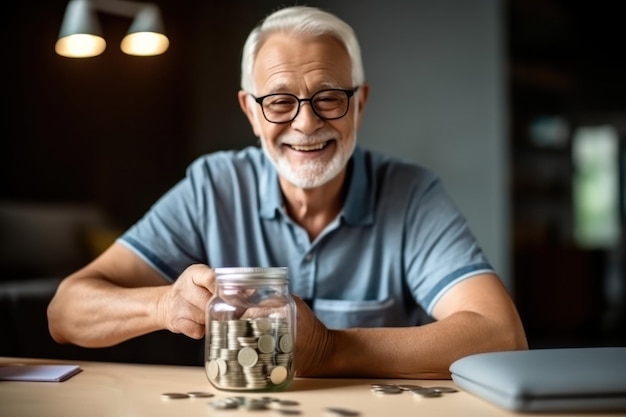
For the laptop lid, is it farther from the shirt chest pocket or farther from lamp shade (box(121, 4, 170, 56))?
lamp shade (box(121, 4, 170, 56))

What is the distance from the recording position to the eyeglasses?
→ 1.78m

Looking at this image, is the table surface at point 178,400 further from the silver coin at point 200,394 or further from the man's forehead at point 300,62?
the man's forehead at point 300,62

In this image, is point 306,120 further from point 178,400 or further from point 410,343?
point 178,400

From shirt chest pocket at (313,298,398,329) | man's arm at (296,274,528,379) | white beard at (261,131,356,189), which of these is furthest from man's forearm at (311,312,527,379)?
white beard at (261,131,356,189)

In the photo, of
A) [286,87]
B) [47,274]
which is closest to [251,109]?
[286,87]

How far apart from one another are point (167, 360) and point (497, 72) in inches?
112

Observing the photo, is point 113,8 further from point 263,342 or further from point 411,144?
point 263,342

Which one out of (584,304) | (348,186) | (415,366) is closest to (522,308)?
(584,304)

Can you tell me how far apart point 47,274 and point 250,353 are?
2490 mm

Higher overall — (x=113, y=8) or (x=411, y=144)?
(x=113, y=8)

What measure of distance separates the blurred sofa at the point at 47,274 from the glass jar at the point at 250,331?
133 centimetres

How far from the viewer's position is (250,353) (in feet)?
3.72

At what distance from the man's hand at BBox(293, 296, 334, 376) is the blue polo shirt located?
1.71ft

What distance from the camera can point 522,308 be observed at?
5.08 meters
